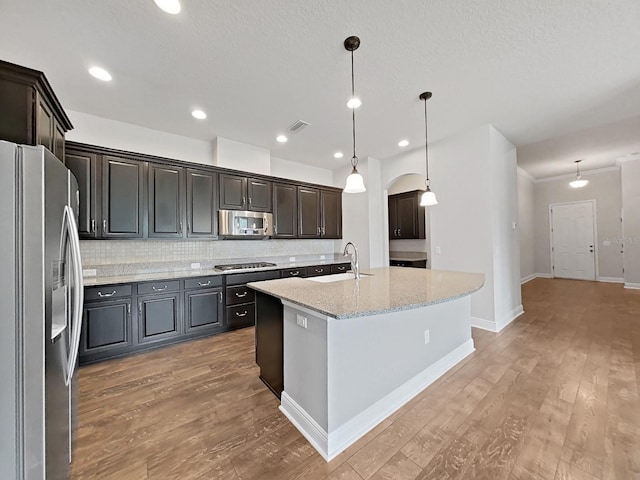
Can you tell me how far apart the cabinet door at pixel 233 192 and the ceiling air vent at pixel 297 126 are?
1.12 metres

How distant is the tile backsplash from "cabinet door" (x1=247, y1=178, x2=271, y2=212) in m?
0.65

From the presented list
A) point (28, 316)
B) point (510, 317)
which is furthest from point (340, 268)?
point (28, 316)

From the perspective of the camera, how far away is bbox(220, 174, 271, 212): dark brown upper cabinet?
13.0 ft

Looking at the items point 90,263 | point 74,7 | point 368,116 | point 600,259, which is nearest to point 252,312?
point 90,263

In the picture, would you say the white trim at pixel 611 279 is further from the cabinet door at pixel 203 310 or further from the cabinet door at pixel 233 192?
the cabinet door at pixel 203 310

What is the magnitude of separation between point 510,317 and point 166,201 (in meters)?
5.28

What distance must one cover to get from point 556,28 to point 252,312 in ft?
14.2

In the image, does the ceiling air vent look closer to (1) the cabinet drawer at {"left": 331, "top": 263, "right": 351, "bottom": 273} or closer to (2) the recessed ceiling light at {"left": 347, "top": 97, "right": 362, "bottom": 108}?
(2) the recessed ceiling light at {"left": 347, "top": 97, "right": 362, "bottom": 108}

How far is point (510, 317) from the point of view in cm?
394

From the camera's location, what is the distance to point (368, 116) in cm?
331

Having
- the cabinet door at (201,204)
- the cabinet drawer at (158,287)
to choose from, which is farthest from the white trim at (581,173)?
the cabinet drawer at (158,287)

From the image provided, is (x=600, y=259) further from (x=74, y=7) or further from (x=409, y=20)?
(x=74, y=7)

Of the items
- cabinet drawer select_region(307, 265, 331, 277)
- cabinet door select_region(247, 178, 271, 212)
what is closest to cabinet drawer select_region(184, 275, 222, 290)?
cabinet door select_region(247, 178, 271, 212)

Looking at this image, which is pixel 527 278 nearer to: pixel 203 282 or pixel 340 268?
pixel 340 268
